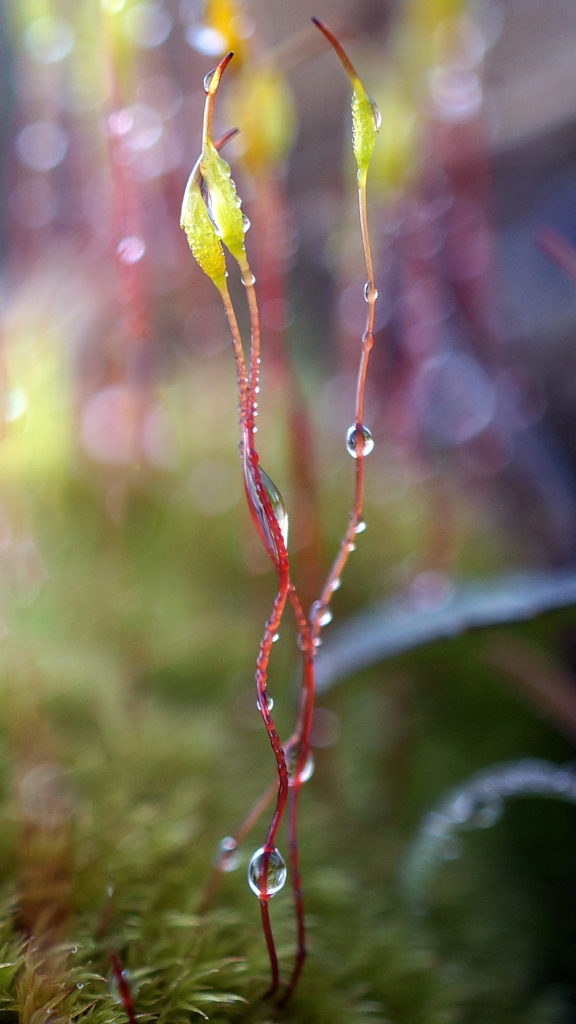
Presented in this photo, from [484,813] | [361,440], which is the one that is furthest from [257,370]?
[484,813]

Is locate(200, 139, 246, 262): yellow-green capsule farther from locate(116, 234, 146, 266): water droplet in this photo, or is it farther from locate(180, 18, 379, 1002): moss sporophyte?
locate(116, 234, 146, 266): water droplet

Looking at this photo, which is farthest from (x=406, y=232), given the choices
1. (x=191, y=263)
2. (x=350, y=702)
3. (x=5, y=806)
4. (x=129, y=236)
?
(x=5, y=806)

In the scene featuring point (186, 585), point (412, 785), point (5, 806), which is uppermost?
point (5, 806)

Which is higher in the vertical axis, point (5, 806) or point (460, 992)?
point (5, 806)

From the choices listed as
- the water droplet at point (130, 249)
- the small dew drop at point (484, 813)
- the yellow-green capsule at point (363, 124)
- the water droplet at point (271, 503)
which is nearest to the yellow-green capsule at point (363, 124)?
the yellow-green capsule at point (363, 124)

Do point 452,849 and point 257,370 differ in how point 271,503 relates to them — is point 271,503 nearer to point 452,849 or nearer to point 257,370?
point 257,370

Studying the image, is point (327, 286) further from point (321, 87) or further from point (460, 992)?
point (460, 992)

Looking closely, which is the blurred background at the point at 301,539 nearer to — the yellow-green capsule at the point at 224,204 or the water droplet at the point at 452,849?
the water droplet at the point at 452,849
